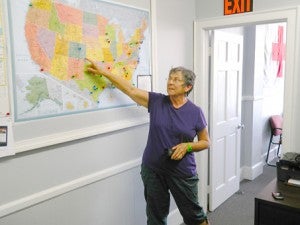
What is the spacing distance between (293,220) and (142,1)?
6.14 ft

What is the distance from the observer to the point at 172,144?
203 cm

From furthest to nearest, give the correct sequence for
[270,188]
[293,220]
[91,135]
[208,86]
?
[208,86] → [270,188] → [91,135] → [293,220]

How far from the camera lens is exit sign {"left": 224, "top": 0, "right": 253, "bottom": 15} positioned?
8.57 ft

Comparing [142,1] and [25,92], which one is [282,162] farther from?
[25,92]

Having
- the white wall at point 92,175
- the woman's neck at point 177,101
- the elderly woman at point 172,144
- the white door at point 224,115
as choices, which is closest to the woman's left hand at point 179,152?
the elderly woman at point 172,144

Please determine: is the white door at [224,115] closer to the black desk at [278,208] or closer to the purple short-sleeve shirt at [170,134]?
the purple short-sleeve shirt at [170,134]

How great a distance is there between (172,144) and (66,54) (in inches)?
35.5

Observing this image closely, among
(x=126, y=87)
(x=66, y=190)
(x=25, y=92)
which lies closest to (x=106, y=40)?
(x=126, y=87)

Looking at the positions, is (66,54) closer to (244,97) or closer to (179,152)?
(179,152)

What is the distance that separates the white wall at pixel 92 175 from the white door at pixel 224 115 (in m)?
0.50

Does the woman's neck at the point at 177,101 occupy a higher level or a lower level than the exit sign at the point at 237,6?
lower

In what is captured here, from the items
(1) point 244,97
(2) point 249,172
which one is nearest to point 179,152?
(1) point 244,97

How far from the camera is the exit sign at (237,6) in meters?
2.61

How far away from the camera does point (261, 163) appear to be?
175 inches
